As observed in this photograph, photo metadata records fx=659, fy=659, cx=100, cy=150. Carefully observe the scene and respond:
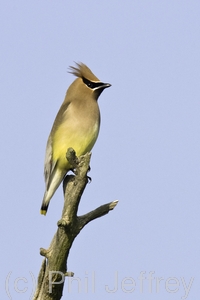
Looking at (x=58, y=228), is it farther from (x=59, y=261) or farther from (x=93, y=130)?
(x=93, y=130)

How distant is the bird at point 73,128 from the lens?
8273 mm

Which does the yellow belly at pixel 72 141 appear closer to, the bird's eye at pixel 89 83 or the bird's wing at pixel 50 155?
the bird's wing at pixel 50 155

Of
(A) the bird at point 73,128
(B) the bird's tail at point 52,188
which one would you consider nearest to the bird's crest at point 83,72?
(A) the bird at point 73,128

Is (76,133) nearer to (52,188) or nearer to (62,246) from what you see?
(52,188)

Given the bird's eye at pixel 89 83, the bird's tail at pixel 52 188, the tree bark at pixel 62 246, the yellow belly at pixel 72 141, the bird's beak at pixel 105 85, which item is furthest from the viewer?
the bird's eye at pixel 89 83

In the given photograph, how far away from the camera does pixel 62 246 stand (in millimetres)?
6340

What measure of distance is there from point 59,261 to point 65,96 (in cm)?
310

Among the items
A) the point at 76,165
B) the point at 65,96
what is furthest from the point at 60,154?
the point at 76,165

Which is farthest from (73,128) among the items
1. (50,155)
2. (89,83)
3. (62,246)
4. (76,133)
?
(62,246)

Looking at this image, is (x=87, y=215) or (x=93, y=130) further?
(x=93, y=130)

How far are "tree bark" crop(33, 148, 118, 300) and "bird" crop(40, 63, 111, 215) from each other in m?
1.76

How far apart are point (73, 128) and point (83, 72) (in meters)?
0.87

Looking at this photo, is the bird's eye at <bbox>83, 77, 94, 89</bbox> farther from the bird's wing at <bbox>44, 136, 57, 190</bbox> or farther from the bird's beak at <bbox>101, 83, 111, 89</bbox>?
the bird's wing at <bbox>44, 136, 57, 190</bbox>

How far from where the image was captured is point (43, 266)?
6383 mm
